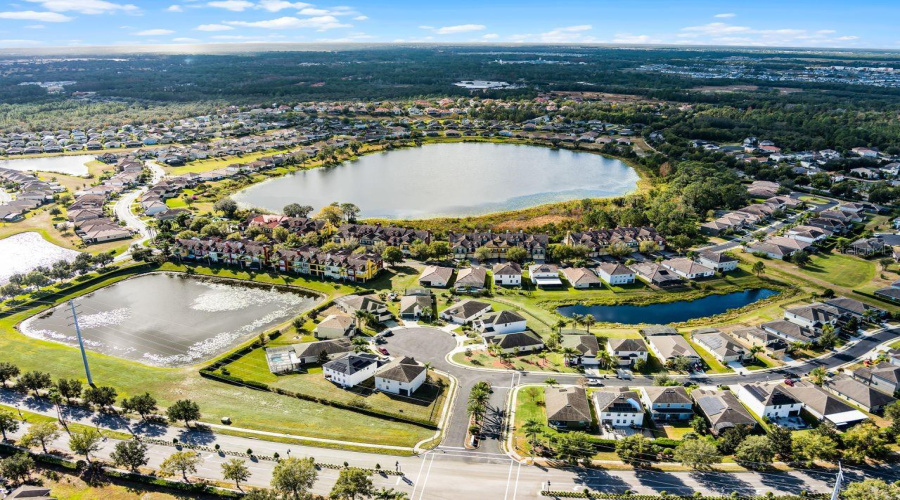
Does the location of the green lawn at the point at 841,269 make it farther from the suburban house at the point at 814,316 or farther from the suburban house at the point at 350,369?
the suburban house at the point at 350,369

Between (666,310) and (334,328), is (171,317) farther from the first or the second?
(666,310)

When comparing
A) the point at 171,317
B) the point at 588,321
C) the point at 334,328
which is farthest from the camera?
the point at 171,317

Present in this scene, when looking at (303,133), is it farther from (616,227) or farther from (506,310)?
(506,310)

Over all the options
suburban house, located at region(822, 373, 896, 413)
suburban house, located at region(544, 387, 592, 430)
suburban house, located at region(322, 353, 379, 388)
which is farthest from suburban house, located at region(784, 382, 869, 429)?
suburban house, located at region(322, 353, 379, 388)

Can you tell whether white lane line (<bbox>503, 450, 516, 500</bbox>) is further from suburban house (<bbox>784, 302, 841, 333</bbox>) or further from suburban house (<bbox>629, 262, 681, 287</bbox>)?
suburban house (<bbox>629, 262, 681, 287</bbox>)

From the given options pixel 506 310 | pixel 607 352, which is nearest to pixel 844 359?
pixel 607 352

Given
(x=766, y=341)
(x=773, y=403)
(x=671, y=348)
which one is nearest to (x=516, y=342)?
(x=671, y=348)
